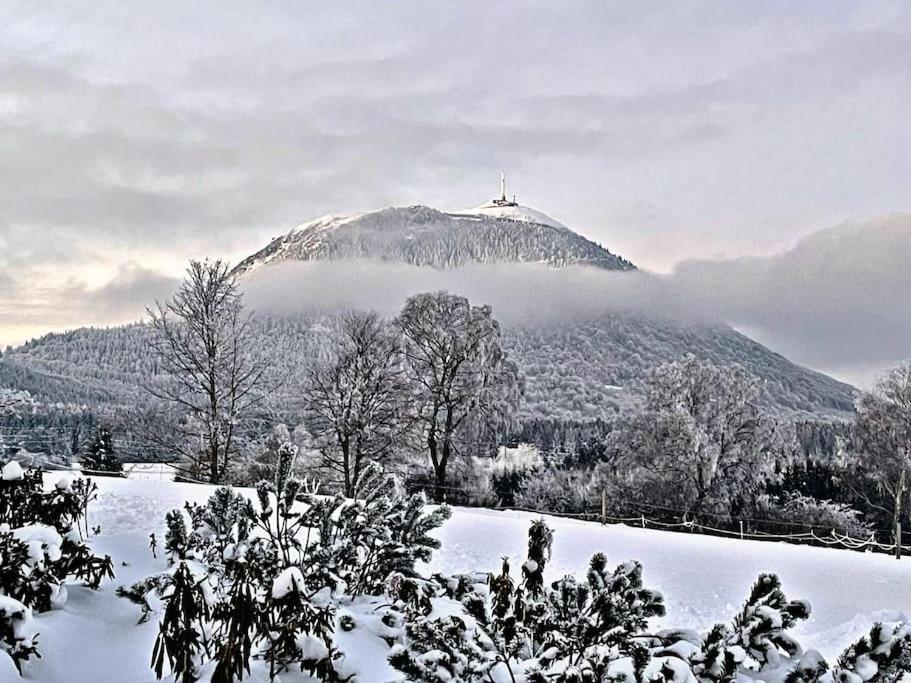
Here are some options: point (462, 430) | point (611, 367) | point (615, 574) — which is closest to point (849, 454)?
point (462, 430)

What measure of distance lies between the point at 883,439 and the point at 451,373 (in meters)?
15.7

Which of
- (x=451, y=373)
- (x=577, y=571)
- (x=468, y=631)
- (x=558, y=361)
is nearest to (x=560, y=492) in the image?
(x=451, y=373)

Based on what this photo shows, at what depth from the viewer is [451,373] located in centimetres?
2483

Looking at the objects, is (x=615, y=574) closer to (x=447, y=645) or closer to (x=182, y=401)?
(x=447, y=645)

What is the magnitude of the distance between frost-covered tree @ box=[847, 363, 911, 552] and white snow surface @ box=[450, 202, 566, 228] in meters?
107

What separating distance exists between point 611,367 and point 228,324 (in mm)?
59576

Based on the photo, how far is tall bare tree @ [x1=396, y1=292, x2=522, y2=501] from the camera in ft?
80.5

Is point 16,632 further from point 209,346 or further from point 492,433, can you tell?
point 492,433

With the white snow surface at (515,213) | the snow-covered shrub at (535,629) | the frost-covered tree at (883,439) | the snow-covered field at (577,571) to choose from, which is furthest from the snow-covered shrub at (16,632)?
the white snow surface at (515,213)

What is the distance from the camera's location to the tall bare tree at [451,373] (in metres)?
24.5

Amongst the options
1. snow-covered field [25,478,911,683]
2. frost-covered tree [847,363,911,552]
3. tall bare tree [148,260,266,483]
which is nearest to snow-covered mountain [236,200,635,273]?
frost-covered tree [847,363,911,552]

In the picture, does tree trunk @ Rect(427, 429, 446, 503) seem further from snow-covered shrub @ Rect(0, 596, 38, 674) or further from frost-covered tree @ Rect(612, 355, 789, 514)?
snow-covered shrub @ Rect(0, 596, 38, 674)

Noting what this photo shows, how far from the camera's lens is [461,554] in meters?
11.7

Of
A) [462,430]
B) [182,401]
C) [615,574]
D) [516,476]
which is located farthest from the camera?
[516,476]
